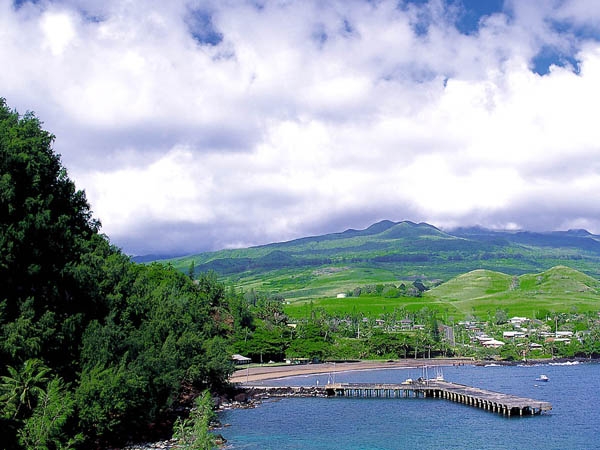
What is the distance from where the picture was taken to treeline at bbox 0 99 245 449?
1173 inches

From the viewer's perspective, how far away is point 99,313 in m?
43.5

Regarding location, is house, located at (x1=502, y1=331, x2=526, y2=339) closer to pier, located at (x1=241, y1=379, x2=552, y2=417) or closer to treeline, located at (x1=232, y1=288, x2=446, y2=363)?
treeline, located at (x1=232, y1=288, x2=446, y2=363)

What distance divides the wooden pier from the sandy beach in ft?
56.0

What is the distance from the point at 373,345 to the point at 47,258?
10824 centimetres

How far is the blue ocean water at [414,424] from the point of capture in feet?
175

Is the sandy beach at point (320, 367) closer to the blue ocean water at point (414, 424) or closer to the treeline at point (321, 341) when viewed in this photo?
A: the treeline at point (321, 341)

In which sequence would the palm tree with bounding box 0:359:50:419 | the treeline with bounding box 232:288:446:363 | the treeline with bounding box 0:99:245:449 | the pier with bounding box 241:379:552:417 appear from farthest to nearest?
the treeline with bounding box 232:288:446:363 < the pier with bounding box 241:379:552:417 < the treeline with bounding box 0:99:245:449 < the palm tree with bounding box 0:359:50:419

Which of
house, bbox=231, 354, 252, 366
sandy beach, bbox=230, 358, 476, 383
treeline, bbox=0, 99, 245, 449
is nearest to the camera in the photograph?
treeline, bbox=0, 99, 245, 449

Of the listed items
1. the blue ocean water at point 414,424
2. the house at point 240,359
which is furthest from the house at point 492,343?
the house at point 240,359

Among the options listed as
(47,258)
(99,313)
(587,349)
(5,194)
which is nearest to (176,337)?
(99,313)

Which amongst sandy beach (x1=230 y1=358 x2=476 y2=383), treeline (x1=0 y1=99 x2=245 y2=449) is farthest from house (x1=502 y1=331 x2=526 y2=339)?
treeline (x1=0 y1=99 x2=245 y2=449)

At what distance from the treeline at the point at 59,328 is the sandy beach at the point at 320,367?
164ft

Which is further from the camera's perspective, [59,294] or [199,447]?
[59,294]

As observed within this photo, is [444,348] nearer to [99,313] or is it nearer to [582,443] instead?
[582,443]
